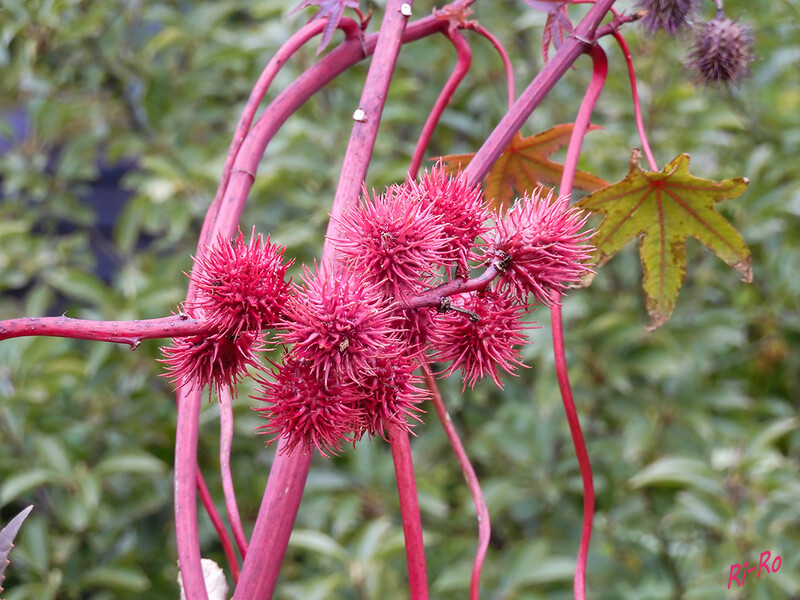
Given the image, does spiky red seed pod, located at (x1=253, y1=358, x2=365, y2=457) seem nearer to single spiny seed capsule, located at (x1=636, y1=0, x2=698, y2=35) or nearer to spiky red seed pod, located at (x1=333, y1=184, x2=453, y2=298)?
spiky red seed pod, located at (x1=333, y1=184, x2=453, y2=298)

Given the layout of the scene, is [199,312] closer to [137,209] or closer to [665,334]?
[665,334]

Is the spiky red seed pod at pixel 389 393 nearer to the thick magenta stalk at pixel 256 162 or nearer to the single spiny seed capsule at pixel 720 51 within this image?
the thick magenta stalk at pixel 256 162

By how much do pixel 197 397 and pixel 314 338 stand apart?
0.44 feet

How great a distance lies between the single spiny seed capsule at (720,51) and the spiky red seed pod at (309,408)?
1.41 feet

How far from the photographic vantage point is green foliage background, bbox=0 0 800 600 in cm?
132

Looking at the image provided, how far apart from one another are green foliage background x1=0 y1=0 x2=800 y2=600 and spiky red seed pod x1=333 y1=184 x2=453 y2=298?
2.73ft

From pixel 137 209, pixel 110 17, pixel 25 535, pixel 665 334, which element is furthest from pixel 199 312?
pixel 110 17

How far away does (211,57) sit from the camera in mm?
1508

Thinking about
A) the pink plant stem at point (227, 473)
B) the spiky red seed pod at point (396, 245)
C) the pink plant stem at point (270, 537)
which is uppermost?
the spiky red seed pod at point (396, 245)

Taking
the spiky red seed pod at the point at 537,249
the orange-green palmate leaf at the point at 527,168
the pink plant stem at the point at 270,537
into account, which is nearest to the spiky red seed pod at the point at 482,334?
the spiky red seed pod at the point at 537,249

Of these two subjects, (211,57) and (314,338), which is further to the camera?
(211,57)

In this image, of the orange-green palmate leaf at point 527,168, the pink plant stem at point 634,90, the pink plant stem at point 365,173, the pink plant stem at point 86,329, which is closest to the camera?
the pink plant stem at point 86,329

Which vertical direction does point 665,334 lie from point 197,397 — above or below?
above

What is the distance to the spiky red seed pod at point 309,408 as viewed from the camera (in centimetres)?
42
